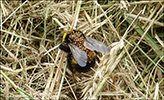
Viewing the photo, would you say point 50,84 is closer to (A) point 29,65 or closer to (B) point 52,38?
(A) point 29,65

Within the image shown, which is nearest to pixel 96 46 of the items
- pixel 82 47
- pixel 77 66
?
pixel 82 47

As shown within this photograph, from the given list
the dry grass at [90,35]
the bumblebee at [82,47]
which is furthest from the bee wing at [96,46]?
the dry grass at [90,35]

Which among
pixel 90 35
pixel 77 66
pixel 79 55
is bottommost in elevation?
pixel 77 66

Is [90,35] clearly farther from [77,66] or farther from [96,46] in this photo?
[77,66]

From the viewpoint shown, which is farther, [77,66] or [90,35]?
[90,35]

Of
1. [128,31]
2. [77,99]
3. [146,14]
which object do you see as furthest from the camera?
[146,14]

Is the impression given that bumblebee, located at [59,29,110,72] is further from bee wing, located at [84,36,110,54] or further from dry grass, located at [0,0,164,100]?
dry grass, located at [0,0,164,100]

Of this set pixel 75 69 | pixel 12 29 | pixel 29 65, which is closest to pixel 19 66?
pixel 29 65

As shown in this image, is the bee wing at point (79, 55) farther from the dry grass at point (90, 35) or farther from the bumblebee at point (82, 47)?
the dry grass at point (90, 35)
